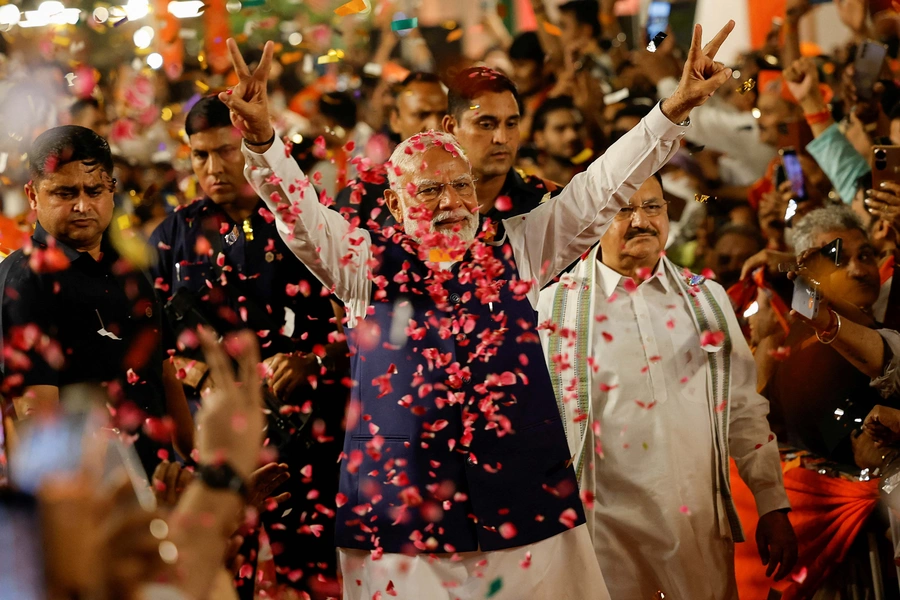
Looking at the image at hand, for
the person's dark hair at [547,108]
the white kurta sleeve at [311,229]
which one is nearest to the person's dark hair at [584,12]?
the person's dark hair at [547,108]

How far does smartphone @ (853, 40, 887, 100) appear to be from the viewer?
5848 mm

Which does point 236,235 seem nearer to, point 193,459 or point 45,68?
point 193,459

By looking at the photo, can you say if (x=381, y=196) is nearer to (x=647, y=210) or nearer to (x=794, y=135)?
(x=647, y=210)

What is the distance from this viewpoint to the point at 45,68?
7.17 metres

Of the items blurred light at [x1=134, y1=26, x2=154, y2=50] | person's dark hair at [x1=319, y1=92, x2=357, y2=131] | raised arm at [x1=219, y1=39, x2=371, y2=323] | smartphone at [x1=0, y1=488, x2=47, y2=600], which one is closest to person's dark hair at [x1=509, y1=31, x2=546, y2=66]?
person's dark hair at [x1=319, y1=92, x2=357, y2=131]

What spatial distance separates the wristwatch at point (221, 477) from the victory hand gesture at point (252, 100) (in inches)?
63.3

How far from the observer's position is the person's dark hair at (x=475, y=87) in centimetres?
488

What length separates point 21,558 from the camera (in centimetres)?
188

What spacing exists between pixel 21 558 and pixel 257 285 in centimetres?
283

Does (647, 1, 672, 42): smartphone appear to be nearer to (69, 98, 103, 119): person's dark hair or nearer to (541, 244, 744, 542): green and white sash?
(541, 244, 744, 542): green and white sash

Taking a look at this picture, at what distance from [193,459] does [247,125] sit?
1.42m

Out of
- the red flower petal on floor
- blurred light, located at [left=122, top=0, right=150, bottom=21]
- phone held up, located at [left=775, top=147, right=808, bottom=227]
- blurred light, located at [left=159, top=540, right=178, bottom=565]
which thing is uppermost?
blurred light, located at [left=122, top=0, right=150, bottom=21]

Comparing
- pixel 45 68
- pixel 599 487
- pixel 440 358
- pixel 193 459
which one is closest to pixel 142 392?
pixel 193 459

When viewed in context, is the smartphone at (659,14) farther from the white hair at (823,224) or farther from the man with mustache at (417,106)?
the white hair at (823,224)
